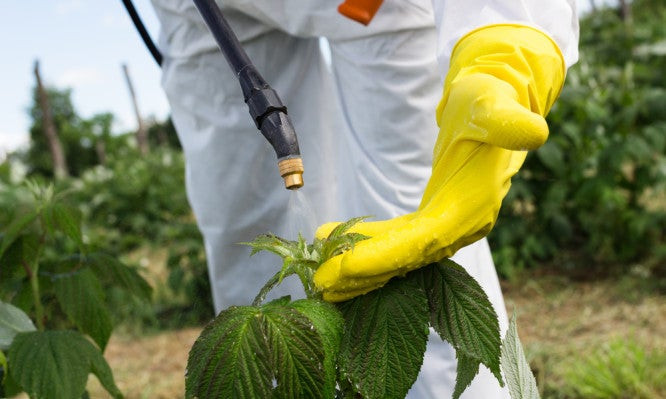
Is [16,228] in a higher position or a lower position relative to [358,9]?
lower

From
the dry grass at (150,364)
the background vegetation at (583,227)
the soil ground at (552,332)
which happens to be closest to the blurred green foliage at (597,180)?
the background vegetation at (583,227)

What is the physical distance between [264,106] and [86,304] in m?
0.52

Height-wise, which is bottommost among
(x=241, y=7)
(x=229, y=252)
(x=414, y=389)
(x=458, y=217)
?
(x=414, y=389)

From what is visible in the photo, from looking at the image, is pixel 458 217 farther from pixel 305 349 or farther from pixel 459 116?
pixel 305 349

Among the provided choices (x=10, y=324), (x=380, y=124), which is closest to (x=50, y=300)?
(x=10, y=324)

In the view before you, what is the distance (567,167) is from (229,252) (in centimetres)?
200

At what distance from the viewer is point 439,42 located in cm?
101

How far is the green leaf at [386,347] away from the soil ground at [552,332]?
51.1 inches

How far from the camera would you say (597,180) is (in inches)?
115

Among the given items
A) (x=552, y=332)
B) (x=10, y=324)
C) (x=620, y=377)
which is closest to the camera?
(x=10, y=324)

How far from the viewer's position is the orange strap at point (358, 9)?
43.3 inches

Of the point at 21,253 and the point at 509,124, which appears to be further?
the point at 21,253

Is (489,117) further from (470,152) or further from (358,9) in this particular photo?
(358,9)

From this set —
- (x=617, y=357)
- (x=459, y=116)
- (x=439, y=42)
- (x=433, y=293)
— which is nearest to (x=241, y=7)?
(x=439, y=42)
